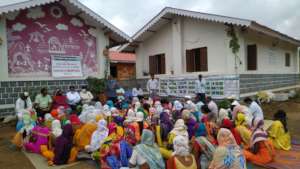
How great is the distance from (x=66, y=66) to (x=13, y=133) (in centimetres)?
356

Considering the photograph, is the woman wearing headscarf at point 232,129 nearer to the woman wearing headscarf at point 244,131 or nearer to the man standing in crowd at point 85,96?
the woman wearing headscarf at point 244,131

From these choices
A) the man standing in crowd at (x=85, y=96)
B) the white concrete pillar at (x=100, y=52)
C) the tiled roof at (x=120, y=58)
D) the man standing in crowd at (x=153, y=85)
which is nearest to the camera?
the man standing in crowd at (x=85, y=96)

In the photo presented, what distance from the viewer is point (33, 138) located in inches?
239

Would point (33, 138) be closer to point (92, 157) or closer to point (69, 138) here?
point (69, 138)

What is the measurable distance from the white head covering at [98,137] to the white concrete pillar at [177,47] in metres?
7.97

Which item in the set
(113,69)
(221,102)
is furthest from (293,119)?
(113,69)

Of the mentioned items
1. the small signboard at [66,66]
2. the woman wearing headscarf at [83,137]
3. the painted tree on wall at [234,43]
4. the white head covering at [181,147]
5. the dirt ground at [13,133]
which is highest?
the painted tree on wall at [234,43]

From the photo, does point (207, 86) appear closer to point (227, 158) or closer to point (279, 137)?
point (279, 137)

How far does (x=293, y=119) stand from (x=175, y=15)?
7115mm

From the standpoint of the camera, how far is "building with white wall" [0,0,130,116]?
9.14 meters

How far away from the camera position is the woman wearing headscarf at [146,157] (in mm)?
3906

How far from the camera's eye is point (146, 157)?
3.92 meters

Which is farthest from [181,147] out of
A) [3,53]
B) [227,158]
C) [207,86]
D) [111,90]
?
[3,53]

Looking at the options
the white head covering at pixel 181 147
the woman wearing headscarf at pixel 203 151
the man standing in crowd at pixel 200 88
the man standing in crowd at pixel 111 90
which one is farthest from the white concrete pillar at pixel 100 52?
the white head covering at pixel 181 147
